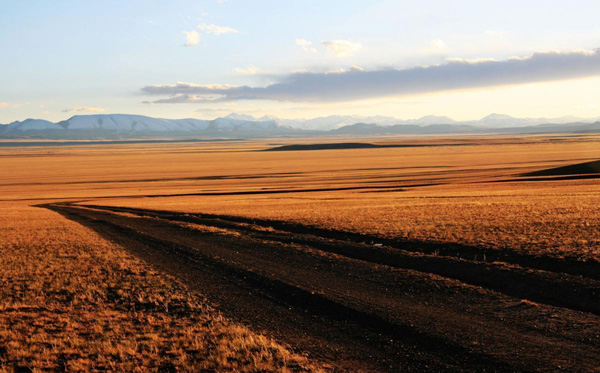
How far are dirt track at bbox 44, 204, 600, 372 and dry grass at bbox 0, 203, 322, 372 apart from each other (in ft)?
2.70

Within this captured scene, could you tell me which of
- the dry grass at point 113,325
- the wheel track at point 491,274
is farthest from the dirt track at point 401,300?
the dry grass at point 113,325

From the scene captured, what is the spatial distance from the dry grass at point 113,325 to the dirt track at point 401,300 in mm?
822

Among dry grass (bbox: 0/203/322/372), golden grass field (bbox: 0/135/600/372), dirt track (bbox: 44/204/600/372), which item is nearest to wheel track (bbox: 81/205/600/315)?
dirt track (bbox: 44/204/600/372)

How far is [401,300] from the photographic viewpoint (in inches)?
504

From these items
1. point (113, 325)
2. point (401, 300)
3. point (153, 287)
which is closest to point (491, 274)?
point (401, 300)

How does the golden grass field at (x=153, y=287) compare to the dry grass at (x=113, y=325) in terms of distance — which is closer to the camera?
the dry grass at (x=113, y=325)

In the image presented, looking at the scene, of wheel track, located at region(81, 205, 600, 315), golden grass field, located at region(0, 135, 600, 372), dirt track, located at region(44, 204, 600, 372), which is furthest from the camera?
wheel track, located at region(81, 205, 600, 315)

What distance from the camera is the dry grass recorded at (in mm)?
9562

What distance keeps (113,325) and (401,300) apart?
7655 mm

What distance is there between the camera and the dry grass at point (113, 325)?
9.56 metres

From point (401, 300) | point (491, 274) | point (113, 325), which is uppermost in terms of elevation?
point (491, 274)

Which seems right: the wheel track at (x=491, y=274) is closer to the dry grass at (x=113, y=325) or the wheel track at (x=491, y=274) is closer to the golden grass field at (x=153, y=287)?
the golden grass field at (x=153, y=287)

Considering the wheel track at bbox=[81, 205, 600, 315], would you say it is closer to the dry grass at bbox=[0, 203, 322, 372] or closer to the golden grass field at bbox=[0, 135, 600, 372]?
the golden grass field at bbox=[0, 135, 600, 372]

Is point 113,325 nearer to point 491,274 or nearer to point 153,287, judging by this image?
point 153,287
